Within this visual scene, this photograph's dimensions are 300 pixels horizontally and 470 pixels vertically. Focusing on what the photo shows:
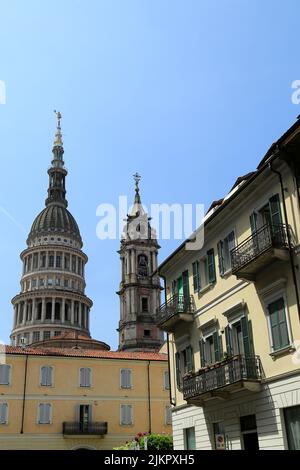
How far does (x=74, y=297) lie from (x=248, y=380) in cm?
8592

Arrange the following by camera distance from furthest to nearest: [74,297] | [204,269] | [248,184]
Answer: [74,297], [204,269], [248,184]

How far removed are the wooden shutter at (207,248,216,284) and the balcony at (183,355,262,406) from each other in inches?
175

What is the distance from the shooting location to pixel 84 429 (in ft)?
168

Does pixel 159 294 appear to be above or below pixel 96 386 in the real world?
above

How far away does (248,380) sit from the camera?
836 inches

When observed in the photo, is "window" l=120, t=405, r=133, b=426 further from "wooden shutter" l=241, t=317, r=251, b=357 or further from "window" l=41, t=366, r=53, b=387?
"wooden shutter" l=241, t=317, r=251, b=357

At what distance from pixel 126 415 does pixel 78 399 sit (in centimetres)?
496

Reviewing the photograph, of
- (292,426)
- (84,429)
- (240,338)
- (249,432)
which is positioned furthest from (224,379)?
(84,429)

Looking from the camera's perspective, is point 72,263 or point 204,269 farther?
point 72,263

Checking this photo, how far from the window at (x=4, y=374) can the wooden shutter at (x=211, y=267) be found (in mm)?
30983

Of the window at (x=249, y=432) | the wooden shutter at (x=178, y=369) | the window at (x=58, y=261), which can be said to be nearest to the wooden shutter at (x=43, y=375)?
the wooden shutter at (x=178, y=369)

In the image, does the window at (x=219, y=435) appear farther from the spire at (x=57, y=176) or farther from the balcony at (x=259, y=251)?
the spire at (x=57, y=176)
